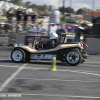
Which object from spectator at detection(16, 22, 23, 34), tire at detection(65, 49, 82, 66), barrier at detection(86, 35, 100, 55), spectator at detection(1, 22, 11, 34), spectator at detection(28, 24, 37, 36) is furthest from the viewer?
spectator at detection(1, 22, 11, 34)

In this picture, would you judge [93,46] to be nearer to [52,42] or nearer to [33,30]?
[33,30]

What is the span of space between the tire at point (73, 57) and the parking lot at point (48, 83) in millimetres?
453

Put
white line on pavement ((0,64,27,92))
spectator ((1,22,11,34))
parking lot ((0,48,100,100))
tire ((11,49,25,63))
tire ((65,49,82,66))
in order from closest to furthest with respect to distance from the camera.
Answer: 1. parking lot ((0,48,100,100))
2. white line on pavement ((0,64,27,92))
3. tire ((65,49,82,66))
4. tire ((11,49,25,63))
5. spectator ((1,22,11,34))

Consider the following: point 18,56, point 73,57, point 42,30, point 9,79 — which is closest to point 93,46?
point 42,30

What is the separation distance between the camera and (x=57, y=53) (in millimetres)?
15094

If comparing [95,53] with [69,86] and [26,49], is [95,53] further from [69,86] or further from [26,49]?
[69,86]

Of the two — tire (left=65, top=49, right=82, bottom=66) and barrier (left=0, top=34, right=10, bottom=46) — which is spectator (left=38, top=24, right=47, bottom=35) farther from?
tire (left=65, top=49, right=82, bottom=66)

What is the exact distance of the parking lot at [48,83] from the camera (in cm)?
841

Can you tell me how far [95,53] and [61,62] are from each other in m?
5.66

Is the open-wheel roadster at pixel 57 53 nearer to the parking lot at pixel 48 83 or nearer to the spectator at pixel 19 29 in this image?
the parking lot at pixel 48 83

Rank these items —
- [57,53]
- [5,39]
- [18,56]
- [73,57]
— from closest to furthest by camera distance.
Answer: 1. [73,57]
2. [57,53]
3. [18,56]
4. [5,39]

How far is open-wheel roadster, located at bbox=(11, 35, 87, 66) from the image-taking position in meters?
14.7

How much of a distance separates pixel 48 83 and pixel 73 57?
4.70 meters

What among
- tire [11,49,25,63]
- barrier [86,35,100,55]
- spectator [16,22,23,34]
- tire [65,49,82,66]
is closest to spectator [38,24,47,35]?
spectator [16,22,23,34]
